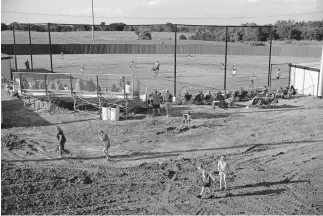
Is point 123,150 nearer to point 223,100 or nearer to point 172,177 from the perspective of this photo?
point 172,177

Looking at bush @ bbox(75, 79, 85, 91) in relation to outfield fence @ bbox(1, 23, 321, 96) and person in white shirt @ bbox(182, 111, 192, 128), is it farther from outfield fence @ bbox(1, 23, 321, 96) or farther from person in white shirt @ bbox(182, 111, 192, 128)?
person in white shirt @ bbox(182, 111, 192, 128)

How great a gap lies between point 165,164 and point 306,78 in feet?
59.6

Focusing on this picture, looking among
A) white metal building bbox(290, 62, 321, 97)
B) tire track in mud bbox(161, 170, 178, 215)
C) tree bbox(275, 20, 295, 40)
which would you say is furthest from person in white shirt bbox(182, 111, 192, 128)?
tree bbox(275, 20, 295, 40)

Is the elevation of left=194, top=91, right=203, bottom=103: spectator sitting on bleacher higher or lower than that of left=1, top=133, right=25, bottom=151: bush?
higher

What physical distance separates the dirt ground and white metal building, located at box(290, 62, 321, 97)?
19.3 ft

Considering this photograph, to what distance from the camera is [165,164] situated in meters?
14.4

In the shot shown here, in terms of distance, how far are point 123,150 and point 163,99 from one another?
24.2ft

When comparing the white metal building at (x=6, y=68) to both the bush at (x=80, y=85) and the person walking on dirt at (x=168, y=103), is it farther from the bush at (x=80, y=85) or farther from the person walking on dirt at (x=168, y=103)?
the person walking on dirt at (x=168, y=103)

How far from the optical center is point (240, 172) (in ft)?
45.1

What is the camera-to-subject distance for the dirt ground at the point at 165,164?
436 inches

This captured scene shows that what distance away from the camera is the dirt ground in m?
11.1

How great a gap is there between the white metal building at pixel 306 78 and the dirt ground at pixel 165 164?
587 cm

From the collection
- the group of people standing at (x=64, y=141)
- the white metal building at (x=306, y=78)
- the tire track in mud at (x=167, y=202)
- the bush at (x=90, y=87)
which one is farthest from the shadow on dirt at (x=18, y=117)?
the white metal building at (x=306, y=78)

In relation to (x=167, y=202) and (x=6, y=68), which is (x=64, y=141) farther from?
(x=6, y=68)
